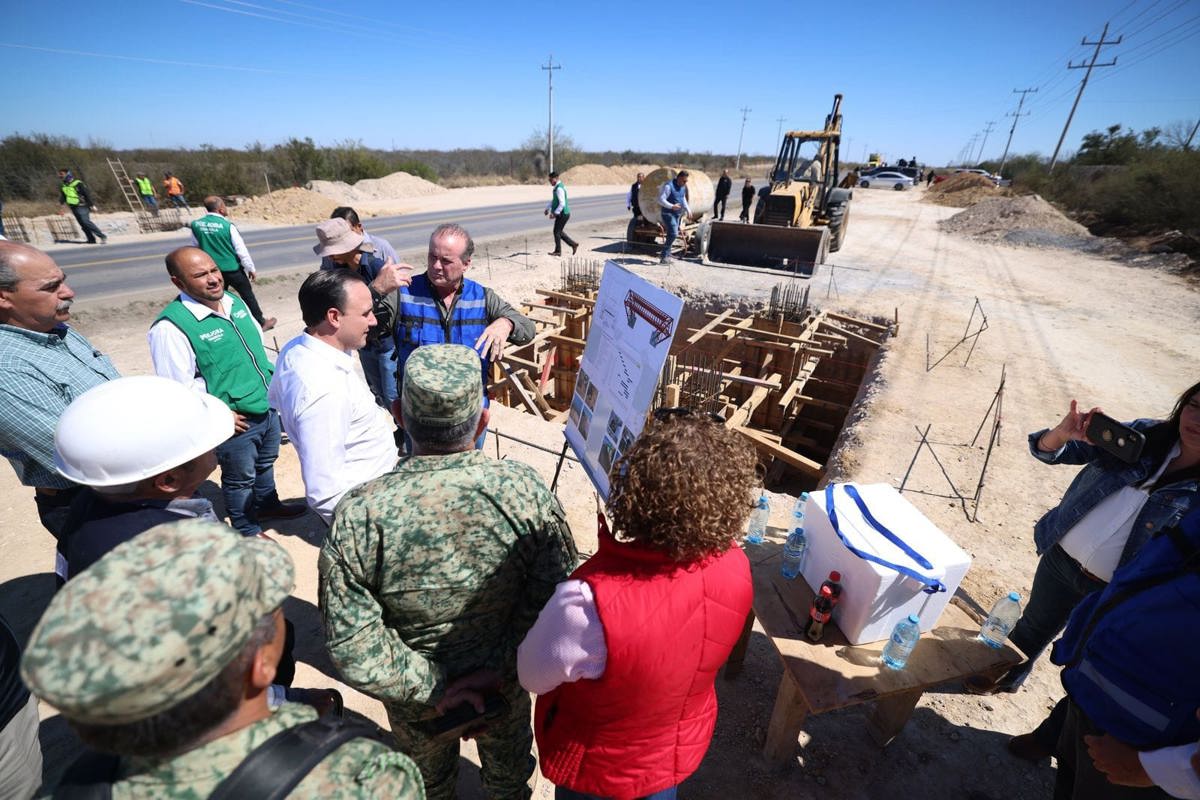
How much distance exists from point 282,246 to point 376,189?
672 inches

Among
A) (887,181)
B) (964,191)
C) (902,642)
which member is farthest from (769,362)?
(887,181)

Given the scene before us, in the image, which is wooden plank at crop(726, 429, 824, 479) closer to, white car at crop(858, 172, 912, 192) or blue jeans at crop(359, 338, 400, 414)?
blue jeans at crop(359, 338, 400, 414)

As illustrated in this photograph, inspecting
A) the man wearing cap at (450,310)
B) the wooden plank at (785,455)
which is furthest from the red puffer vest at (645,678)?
the wooden plank at (785,455)

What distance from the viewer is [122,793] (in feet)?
2.78

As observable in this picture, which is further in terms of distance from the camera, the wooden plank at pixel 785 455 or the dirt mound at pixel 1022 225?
the dirt mound at pixel 1022 225

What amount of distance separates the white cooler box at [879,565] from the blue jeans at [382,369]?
365 centimetres

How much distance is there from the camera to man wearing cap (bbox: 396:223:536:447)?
11.4ft

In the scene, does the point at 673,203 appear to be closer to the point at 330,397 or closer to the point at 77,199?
the point at 330,397

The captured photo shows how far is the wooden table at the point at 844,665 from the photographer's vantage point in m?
2.23

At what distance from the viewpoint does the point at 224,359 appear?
10.8 feet

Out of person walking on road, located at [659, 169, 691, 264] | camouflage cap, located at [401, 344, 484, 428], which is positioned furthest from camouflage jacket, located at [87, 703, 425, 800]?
person walking on road, located at [659, 169, 691, 264]

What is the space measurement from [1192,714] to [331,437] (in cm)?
329

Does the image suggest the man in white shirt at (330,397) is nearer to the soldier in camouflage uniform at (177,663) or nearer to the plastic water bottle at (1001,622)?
the soldier in camouflage uniform at (177,663)

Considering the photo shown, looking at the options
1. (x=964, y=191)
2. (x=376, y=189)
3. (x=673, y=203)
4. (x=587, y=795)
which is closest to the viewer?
(x=587, y=795)
